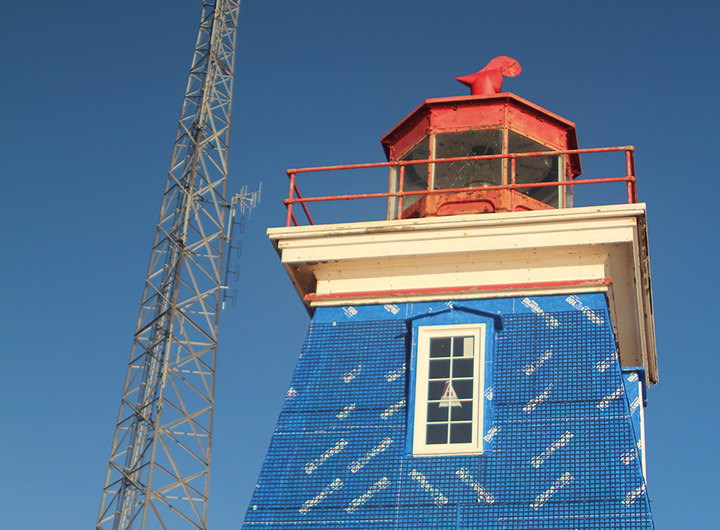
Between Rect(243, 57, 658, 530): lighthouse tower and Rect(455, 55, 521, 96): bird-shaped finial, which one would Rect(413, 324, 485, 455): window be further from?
Rect(455, 55, 521, 96): bird-shaped finial

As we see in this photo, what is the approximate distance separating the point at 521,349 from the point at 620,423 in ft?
4.17

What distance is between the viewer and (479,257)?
943cm

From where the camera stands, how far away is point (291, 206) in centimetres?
1028

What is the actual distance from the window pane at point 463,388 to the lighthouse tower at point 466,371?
0.06ft

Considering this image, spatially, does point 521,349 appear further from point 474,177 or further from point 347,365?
point 474,177

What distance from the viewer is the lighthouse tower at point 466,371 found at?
797 centimetres

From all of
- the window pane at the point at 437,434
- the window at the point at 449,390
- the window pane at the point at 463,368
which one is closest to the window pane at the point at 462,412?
the window at the point at 449,390

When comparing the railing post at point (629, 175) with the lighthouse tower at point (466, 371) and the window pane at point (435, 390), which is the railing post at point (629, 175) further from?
the window pane at point (435, 390)

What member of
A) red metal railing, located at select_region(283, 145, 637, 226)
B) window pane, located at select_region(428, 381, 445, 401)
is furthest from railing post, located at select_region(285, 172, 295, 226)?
window pane, located at select_region(428, 381, 445, 401)

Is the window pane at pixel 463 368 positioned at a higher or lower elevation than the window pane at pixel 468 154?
lower

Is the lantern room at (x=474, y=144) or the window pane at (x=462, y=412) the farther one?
the lantern room at (x=474, y=144)

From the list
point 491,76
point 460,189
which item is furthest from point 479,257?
point 491,76

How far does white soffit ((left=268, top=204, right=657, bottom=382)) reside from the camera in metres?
9.06

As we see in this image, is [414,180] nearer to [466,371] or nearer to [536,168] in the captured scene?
[536,168]
